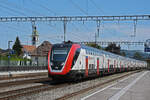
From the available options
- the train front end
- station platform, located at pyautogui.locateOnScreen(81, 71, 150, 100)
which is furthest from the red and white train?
station platform, located at pyautogui.locateOnScreen(81, 71, 150, 100)

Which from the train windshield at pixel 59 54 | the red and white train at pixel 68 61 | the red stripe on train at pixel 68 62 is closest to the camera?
the red stripe on train at pixel 68 62

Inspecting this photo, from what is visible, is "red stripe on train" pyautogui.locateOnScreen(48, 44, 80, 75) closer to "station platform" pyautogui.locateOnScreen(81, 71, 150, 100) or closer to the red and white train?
the red and white train

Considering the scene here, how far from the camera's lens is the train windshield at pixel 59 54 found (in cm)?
2122

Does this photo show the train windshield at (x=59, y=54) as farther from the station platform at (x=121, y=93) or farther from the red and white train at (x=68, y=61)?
the station platform at (x=121, y=93)

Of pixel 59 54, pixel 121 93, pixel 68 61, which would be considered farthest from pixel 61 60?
pixel 121 93

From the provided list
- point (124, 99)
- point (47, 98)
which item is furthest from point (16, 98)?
point (124, 99)

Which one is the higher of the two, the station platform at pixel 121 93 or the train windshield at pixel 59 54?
the train windshield at pixel 59 54

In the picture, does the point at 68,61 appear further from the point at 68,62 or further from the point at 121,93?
the point at 121,93

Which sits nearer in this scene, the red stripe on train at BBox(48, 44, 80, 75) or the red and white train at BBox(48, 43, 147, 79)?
the red stripe on train at BBox(48, 44, 80, 75)

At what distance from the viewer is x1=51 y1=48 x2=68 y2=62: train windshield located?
21.2 m

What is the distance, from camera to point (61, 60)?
21.1m

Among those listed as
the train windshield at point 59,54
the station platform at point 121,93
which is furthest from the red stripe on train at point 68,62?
the station platform at point 121,93

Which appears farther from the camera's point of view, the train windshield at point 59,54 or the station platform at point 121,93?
the train windshield at point 59,54

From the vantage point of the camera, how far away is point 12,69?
3712 centimetres
